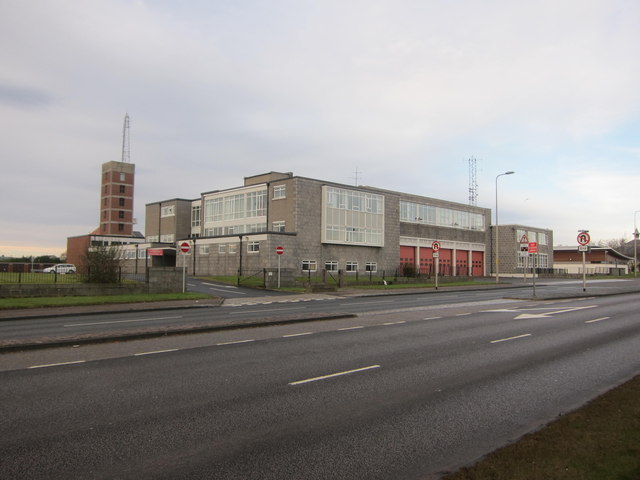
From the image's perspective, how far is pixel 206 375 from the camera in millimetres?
8047

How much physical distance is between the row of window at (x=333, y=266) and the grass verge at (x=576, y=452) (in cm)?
3923

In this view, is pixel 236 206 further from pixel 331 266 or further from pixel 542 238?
pixel 542 238

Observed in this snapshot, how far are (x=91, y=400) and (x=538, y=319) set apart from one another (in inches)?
567

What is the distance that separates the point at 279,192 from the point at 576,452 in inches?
1799

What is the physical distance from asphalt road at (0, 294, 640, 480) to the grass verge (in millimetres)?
358

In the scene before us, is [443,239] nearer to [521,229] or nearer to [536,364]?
[521,229]

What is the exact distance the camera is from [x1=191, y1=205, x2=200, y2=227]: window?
205 feet

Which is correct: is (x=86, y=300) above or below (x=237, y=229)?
below

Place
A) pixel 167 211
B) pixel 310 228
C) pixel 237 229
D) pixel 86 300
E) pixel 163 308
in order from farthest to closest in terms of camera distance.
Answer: pixel 167 211
pixel 237 229
pixel 310 228
pixel 86 300
pixel 163 308

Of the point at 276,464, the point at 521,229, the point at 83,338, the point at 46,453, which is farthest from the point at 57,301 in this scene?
the point at 521,229

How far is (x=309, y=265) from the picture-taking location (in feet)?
153

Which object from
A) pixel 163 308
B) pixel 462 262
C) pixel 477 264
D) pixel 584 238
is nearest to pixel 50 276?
pixel 163 308

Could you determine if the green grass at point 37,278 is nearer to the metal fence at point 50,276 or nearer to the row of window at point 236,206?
the metal fence at point 50,276

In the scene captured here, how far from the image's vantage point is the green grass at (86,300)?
20.8 meters
